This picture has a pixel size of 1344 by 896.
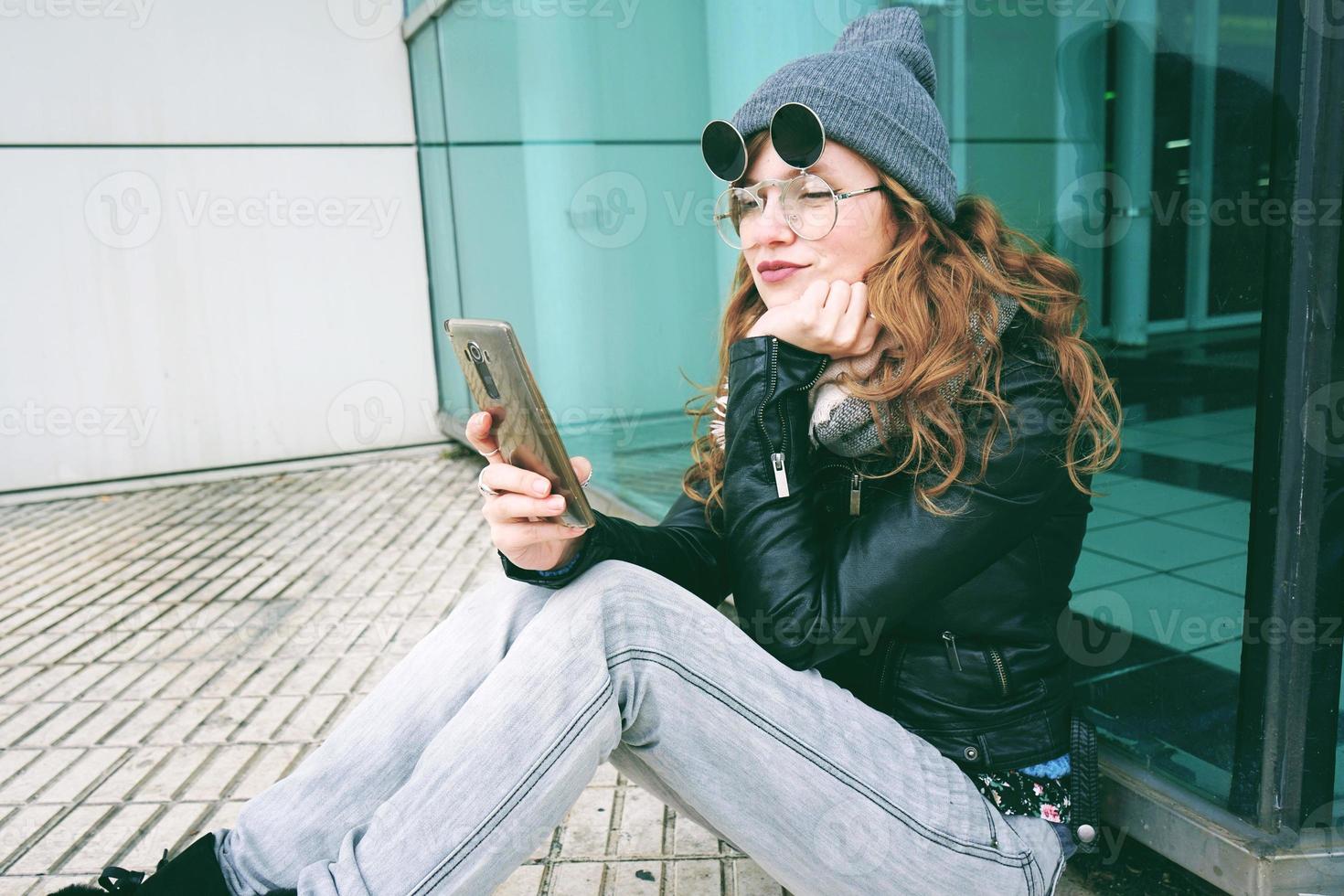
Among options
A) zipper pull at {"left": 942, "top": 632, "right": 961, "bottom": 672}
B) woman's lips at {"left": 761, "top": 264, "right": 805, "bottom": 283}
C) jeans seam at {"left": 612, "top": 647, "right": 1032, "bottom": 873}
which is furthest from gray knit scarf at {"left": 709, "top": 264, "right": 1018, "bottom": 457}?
jeans seam at {"left": 612, "top": 647, "right": 1032, "bottom": 873}

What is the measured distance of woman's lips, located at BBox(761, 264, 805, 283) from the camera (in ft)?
5.59

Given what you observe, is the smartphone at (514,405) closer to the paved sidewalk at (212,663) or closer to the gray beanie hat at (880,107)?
the gray beanie hat at (880,107)

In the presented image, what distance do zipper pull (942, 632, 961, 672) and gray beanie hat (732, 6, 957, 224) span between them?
0.69 meters

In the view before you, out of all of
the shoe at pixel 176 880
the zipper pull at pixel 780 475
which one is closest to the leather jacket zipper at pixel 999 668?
the zipper pull at pixel 780 475

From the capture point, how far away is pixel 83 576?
4.49 meters

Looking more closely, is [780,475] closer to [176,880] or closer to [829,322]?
[829,322]

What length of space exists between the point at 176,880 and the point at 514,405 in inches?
33.6

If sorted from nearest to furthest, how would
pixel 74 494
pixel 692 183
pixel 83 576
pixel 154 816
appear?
1. pixel 154 816
2. pixel 692 183
3. pixel 83 576
4. pixel 74 494

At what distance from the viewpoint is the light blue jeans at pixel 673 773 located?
4.53ft

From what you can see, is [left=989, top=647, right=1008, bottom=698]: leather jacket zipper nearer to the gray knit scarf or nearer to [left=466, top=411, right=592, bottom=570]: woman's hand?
the gray knit scarf

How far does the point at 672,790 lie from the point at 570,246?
3.35 m

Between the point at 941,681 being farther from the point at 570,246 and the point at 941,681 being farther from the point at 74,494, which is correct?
the point at 74,494

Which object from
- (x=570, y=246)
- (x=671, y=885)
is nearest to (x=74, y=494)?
(x=570, y=246)

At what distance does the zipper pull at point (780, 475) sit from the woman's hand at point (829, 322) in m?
0.18
